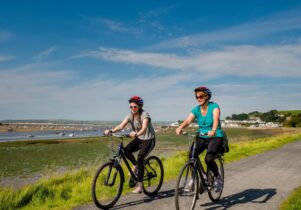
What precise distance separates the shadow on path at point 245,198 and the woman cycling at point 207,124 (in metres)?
0.72

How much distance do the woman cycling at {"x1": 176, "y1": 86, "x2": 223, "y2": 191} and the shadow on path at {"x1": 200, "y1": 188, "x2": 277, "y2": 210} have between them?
0.72 meters

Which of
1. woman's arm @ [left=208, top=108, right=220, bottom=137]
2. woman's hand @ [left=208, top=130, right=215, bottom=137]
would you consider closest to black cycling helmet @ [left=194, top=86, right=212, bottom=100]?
woman's arm @ [left=208, top=108, right=220, bottom=137]

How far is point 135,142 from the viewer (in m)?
7.87

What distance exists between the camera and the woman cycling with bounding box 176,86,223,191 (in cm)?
688

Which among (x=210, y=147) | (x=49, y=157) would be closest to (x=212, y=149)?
(x=210, y=147)

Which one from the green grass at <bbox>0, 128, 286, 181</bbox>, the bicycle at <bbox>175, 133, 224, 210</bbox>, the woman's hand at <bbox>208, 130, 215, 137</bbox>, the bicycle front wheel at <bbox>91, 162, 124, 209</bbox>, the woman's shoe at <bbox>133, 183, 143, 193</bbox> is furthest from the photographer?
the green grass at <bbox>0, 128, 286, 181</bbox>

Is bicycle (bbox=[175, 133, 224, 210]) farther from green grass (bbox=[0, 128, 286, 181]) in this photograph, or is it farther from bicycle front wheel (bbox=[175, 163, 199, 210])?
green grass (bbox=[0, 128, 286, 181])

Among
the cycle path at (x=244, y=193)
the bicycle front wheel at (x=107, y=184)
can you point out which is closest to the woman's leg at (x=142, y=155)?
the cycle path at (x=244, y=193)

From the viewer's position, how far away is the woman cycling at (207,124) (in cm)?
688

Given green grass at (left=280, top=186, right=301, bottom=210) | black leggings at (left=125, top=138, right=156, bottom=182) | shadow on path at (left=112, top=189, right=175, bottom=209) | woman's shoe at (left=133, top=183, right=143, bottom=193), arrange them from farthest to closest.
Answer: woman's shoe at (left=133, top=183, right=143, bottom=193), black leggings at (left=125, top=138, right=156, bottom=182), shadow on path at (left=112, top=189, right=175, bottom=209), green grass at (left=280, top=186, right=301, bottom=210)

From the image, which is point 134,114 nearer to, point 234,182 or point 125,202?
point 125,202

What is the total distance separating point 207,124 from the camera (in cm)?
704

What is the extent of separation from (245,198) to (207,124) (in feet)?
7.57

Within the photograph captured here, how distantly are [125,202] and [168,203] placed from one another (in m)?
0.94
